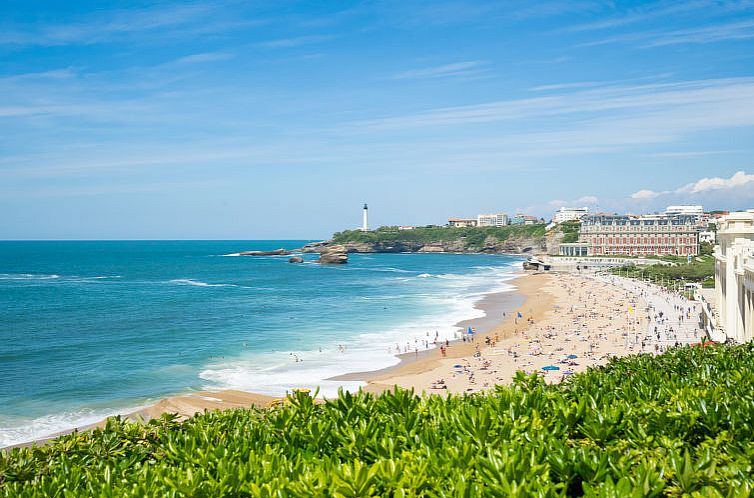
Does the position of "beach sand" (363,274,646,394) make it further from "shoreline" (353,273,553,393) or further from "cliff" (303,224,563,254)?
"cliff" (303,224,563,254)

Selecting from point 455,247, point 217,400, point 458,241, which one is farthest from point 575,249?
point 217,400

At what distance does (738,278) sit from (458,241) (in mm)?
163327

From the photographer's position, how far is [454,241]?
187625mm

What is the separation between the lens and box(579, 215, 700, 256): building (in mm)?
122688

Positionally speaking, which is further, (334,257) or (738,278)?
(334,257)

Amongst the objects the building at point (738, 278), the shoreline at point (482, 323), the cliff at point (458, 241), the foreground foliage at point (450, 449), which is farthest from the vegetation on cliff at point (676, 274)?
the cliff at point (458, 241)

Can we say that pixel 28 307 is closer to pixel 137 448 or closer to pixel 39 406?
pixel 39 406

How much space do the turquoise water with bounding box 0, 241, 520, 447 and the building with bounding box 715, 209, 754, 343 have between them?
16.9m

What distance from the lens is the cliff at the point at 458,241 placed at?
172 metres

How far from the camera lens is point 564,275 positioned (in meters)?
98.1

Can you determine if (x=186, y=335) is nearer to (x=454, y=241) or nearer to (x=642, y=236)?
(x=642, y=236)

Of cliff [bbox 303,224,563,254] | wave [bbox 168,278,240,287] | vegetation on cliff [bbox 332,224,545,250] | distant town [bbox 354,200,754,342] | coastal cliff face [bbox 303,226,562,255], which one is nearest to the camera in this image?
distant town [bbox 354,200,754,342]

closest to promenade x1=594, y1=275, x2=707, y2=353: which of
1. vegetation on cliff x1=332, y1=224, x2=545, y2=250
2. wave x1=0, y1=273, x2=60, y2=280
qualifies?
wave x1=0, y1=273, x2=60, y2=280

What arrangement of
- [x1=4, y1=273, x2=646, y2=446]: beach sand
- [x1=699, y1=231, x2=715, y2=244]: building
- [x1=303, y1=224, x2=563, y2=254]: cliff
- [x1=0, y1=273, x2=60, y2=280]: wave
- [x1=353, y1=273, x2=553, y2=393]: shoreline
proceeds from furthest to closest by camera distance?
[x1=303, y1=224, x2=563, y2=254]: cliff
[x1=0, y1=273, x2=60, y2=280]: wave
[x1=699, y1=231, x2=715, y2=244]: building
[x1=353, y1=273, x2=553, y2=393]: shoreline
[x1=4, y1=273, x2=646, y2=446]: beach sand
